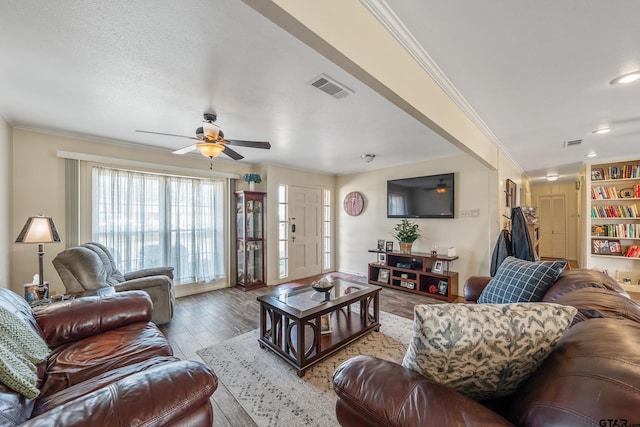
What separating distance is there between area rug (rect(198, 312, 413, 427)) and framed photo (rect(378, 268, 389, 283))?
70.8 inches

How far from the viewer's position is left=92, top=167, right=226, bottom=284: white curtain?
134 inches

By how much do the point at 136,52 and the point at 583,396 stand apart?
250cm

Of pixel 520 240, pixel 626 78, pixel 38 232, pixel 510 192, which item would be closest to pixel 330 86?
pixel 626 78

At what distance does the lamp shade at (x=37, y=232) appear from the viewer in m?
2.33

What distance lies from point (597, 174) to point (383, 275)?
13.9ft

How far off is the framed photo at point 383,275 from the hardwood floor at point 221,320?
27 centimetres

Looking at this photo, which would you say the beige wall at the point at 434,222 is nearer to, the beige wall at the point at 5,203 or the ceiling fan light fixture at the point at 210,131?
the ceiling fan light fixture at the point at 210,131

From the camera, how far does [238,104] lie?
2258 mm

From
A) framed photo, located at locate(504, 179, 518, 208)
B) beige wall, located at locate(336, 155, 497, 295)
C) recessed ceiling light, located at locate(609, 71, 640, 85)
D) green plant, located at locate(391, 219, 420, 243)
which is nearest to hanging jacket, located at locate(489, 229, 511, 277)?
beige wall, located at locate(336, 155, 497, 295)

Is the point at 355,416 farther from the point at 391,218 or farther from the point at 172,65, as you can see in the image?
the point at 391,218

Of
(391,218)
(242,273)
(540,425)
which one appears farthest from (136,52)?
(391,218)

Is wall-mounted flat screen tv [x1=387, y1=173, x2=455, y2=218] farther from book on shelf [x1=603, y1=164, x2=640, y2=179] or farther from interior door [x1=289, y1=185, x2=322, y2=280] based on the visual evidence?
book on shelf [x1=603, y1=164, x2=640, y2=179]

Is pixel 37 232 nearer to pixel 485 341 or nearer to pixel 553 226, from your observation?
pixel 485 341

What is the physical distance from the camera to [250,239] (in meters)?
4.57
